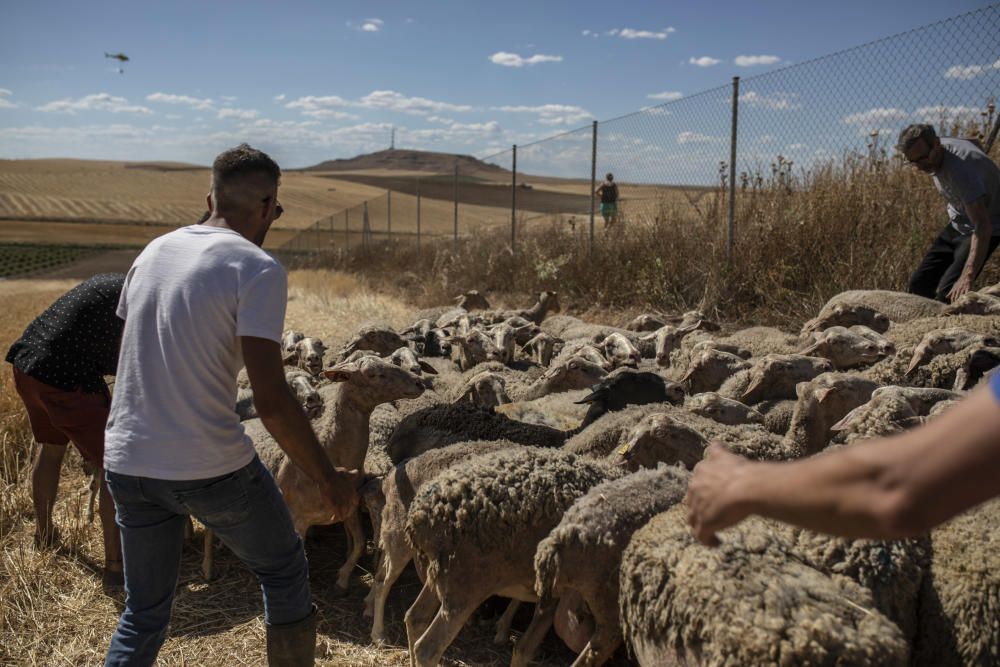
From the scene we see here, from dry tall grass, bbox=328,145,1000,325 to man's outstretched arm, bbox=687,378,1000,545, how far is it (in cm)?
895

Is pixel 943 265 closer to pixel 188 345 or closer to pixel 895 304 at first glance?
pixel 895 304

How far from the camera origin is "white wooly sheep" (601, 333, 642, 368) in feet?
25.9

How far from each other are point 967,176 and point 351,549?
6.16 m

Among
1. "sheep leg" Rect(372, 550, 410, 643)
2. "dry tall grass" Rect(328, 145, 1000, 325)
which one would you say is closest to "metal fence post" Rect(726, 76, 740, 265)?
"dry tall grass" Rect(328, 145, 1000, 325)

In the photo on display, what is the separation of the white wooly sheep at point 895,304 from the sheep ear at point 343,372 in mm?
5207

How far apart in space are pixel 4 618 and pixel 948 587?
4.98 meters

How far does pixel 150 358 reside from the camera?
3016 millimetres

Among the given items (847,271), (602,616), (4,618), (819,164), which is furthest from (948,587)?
(819,164)

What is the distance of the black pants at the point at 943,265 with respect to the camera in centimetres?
809

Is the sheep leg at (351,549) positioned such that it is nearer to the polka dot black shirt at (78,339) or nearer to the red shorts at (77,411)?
the red shorts at (77,411)

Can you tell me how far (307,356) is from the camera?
8469 millimetres

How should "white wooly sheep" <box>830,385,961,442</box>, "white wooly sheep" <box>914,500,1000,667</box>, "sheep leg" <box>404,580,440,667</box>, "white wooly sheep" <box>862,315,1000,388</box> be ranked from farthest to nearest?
"white wooly sheep" <box>862,315,1000,388</box> < "white wooly sheep" <box>830,385,961,442</box> < "sheep leg" <box>404,580,440,667</box> < "white wooly sheep" <box>914,500,1000,667</box>

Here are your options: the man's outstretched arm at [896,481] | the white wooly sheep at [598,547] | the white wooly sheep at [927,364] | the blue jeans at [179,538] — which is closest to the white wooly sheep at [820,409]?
the white wooly sheep at [927,364]

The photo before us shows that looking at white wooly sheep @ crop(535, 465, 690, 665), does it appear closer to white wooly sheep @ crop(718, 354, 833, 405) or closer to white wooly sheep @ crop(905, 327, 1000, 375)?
white wooly sheep @ crop(718, 354, 833, 405)
